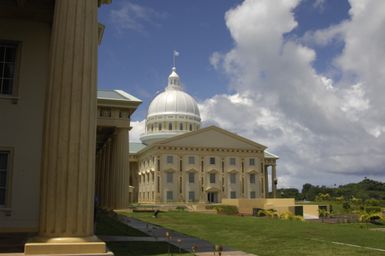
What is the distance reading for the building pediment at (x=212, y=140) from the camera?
84.9 m

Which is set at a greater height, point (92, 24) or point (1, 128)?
point (92, 24)

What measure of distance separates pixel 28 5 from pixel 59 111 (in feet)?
24.4

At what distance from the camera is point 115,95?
32156mm

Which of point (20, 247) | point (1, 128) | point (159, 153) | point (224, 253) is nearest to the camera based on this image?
point (20, 247)

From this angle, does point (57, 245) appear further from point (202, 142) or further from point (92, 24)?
point (202, 142)

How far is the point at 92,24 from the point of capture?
8.84m

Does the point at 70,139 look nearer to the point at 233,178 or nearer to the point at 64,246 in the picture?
the point at 64,246

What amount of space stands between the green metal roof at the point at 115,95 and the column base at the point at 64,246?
2323cm

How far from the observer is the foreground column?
26.1ft

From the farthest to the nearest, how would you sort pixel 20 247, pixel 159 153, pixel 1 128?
pixel 159 153
pixel 1 128
pixel 20 247

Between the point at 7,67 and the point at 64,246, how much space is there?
8.90m

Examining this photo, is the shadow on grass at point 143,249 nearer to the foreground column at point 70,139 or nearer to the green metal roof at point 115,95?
the foreground column at point 70,139

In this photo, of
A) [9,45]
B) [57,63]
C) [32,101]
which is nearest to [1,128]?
[32,101]

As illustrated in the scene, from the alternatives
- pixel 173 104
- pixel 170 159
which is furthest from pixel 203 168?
pixel 173 104
